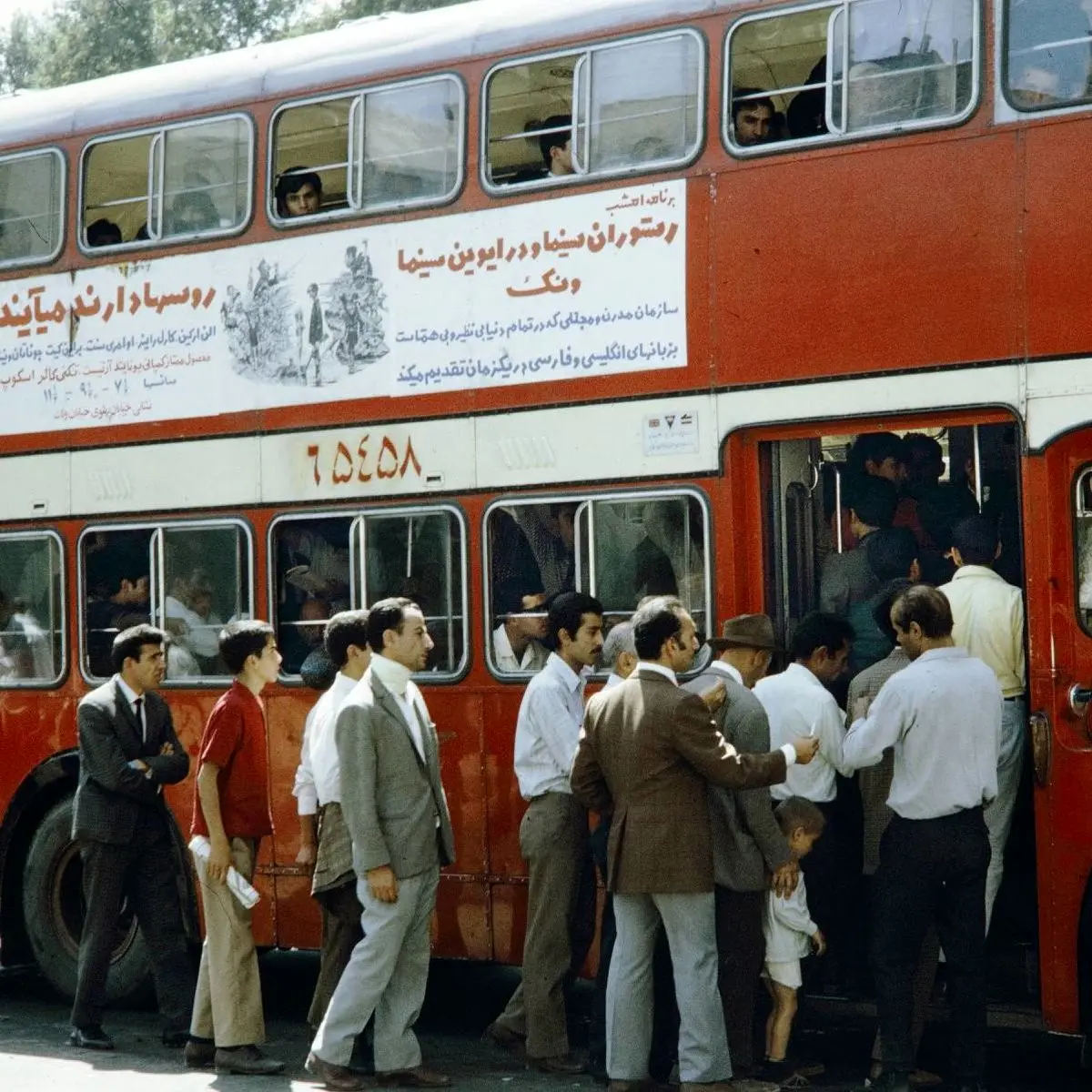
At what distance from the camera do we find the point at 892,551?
8.79 metres

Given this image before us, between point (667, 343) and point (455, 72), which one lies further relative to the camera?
point (455, 72)

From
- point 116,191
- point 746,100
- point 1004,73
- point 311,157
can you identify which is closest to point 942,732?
point 1004,73

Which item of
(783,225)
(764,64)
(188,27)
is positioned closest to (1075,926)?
(783,225)

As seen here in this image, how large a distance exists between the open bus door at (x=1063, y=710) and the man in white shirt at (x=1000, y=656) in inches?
12.5

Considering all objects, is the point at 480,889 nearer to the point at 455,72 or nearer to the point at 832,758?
the point at 832,758

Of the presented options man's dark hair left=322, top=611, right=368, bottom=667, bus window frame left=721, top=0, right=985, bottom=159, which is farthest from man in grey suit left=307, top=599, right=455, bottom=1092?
bus window frame left=721, top=0, right=985, bottom=159

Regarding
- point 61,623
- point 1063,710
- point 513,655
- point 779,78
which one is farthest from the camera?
point 61,623

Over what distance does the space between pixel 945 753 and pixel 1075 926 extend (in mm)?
786

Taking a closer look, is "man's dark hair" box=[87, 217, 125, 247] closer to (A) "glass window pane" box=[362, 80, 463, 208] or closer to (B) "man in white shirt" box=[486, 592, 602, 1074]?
(A) "glass window pane" box=[362, 80, 463, 208]

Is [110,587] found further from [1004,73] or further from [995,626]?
[1004,73]

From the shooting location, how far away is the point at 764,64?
8.62m

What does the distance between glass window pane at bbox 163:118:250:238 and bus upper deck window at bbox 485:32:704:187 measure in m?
1.42

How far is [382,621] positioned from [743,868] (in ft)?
5.67

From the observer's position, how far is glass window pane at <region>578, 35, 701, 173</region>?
28.8ft
